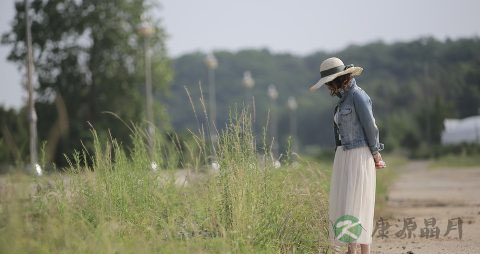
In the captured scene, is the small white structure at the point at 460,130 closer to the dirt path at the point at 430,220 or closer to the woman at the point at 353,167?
the dirt path at the point at 430,220

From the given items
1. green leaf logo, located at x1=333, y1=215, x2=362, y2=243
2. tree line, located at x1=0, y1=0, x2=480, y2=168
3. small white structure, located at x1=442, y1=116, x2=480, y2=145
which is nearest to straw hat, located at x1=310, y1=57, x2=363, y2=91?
green leaf logo, located at x1=333, y1=215, x2=362, y2=243

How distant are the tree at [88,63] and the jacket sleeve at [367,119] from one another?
31.7 meters

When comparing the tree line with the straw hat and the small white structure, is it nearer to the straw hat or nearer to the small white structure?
the small white structure

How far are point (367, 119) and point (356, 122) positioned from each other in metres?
0.13

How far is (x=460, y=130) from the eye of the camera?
51469mm

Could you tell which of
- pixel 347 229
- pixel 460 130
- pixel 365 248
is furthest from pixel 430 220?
pixel 460 130

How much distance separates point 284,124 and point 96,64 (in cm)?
9265

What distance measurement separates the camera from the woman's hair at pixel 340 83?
20.9 ft

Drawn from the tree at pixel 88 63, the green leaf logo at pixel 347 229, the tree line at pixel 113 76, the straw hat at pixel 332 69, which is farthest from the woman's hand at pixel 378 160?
the tree at pixel 88 63

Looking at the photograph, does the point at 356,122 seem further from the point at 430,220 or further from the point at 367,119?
the point at 430,220

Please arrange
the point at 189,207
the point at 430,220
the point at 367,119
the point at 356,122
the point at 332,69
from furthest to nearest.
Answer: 1. the point at 430,220
2. the point at 189,207
3. the point at 332,69
4. the point at 356,122
5. the point at 367,119

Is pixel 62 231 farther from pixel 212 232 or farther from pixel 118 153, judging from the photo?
pixel 118 153

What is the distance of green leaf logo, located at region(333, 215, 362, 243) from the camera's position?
614 cm

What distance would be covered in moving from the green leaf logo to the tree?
104 feet
